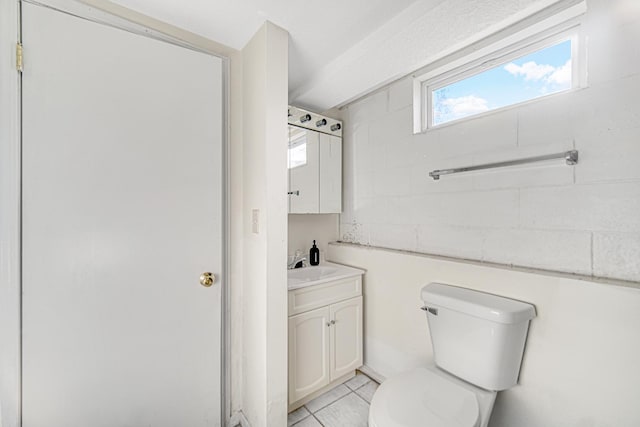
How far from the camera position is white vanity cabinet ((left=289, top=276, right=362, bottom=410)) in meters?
1.56

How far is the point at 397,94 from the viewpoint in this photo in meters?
1.85

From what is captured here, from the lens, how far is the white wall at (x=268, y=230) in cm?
126

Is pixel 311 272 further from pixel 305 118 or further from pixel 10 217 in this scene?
pixel 10 217

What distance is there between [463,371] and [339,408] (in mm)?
833

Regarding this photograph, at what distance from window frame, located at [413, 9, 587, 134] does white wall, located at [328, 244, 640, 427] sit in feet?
2.85

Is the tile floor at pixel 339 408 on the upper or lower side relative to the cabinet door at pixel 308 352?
lower

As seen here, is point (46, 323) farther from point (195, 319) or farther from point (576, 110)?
point (576, 110)

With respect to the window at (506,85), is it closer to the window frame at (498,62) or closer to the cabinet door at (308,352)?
the window frame at (498,62)

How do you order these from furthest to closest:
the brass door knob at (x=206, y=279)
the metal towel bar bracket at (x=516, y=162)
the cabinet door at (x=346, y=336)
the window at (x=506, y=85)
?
1. the cabinet door at (x=346, y=336)
2. the brass door knob at (x=206, y=279)
3. the window at (x=506, y=85)
4. the metal towel bar bracket at (x=516, y=162)

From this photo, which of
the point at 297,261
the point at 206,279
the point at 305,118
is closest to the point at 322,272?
the point at 297,261

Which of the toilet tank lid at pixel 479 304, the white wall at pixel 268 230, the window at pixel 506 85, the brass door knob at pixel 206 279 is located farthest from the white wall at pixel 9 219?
the window at pixel 506 85

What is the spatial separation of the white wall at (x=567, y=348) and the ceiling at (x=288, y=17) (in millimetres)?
1345

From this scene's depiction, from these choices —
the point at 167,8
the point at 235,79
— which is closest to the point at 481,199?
the point at 235,79

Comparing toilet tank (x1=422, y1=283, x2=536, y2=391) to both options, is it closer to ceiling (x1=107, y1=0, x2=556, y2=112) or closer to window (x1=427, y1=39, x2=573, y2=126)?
window (x1=427, y1=39, x2=573, y2=126)
